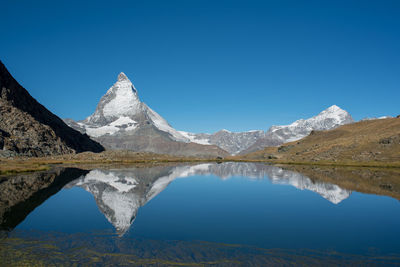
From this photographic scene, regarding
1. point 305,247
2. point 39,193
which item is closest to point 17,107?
point 39,193

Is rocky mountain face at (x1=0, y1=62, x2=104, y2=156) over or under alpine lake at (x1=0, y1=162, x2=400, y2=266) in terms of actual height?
over

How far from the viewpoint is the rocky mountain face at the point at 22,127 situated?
499 ft

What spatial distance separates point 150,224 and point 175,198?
52.2 feet

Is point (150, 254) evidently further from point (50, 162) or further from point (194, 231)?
point (50, 162)

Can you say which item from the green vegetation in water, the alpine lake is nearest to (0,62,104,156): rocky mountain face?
the alpine lake

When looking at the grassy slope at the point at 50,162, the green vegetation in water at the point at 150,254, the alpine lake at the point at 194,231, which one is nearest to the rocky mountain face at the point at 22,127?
the grassy slope at the point at 50,162

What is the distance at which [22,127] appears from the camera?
16788 cm

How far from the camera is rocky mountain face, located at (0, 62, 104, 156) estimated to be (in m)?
152

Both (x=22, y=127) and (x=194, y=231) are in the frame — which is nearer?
(x=194, y=231)

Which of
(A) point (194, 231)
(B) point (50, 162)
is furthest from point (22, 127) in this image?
(A) point (194, 231)

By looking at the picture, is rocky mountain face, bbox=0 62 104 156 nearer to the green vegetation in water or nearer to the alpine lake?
the alpine lake

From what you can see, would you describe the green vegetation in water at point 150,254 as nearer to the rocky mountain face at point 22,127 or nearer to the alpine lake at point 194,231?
the alpine lake at point 194,231

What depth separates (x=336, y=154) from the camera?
534 feet

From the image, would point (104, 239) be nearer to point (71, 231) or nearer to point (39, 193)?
point (71, 231)
